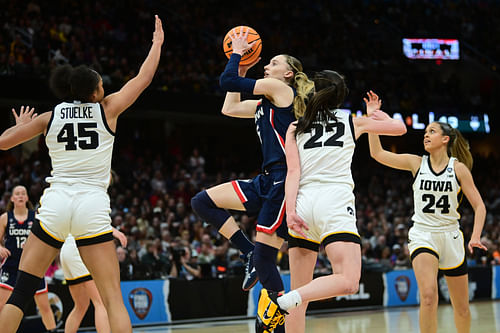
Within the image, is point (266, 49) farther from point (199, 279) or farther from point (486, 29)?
point (199, 279)

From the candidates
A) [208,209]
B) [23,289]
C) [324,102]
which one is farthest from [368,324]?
[23,289]

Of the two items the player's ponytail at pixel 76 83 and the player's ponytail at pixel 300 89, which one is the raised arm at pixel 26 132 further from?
the player's ponytail at pixel 300 89

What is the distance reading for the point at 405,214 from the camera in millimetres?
20422

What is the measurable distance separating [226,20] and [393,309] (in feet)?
41.6

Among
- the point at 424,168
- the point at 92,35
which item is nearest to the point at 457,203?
the point at 424,168

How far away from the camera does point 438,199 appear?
650 cm

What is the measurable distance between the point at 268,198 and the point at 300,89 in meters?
0.92

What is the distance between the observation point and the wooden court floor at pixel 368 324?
980 cm

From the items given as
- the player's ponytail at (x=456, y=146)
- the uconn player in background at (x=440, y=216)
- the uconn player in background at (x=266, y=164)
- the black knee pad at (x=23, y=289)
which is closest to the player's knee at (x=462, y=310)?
the uconn player in background at (x=440, y=216)

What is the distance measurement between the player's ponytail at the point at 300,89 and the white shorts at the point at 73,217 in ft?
5.52

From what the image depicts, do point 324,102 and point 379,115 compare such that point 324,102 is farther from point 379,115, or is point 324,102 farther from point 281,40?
point 281,40

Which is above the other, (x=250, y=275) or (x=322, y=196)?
(x=322, y=196)

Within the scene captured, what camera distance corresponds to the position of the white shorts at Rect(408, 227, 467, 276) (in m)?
6.36

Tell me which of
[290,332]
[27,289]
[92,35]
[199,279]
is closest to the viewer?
[27,289]
